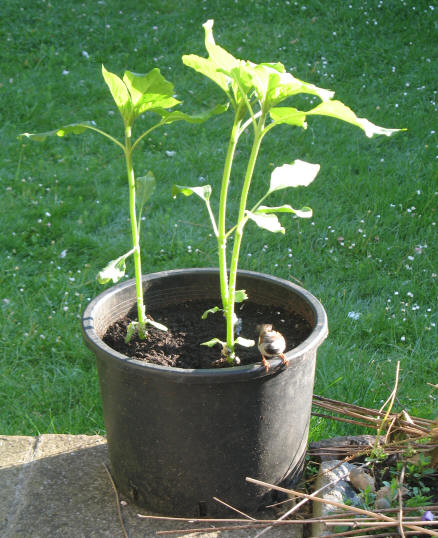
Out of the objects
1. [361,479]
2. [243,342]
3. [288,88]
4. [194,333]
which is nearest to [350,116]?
[288,88]

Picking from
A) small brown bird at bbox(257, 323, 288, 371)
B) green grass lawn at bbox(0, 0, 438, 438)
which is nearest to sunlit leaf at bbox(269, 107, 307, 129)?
small brown bird at bbox(257, 323, 288, 371)

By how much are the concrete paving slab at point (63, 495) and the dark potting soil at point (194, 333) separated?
1.38ft

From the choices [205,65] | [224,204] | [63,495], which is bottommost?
[63,495]

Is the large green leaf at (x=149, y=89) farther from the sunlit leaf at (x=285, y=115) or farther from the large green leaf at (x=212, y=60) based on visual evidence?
the sunlit leaf at (x=285, y=115)

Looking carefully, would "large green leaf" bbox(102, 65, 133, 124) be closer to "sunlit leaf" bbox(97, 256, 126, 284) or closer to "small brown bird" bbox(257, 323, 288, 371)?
"sunlit leaf" bbox(97, 256, 126, 284)

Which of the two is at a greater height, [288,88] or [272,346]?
[288,88]

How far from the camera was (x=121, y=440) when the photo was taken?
168cm

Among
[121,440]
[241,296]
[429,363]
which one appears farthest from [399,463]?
[429,363]

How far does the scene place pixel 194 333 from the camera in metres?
1.86

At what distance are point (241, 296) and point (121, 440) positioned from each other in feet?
1.62

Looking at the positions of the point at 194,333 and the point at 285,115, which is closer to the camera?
the point at 285,115

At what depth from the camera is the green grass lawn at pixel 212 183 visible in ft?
8.61

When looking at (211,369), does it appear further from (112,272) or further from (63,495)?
(63,495)

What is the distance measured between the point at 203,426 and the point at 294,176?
0.68m
